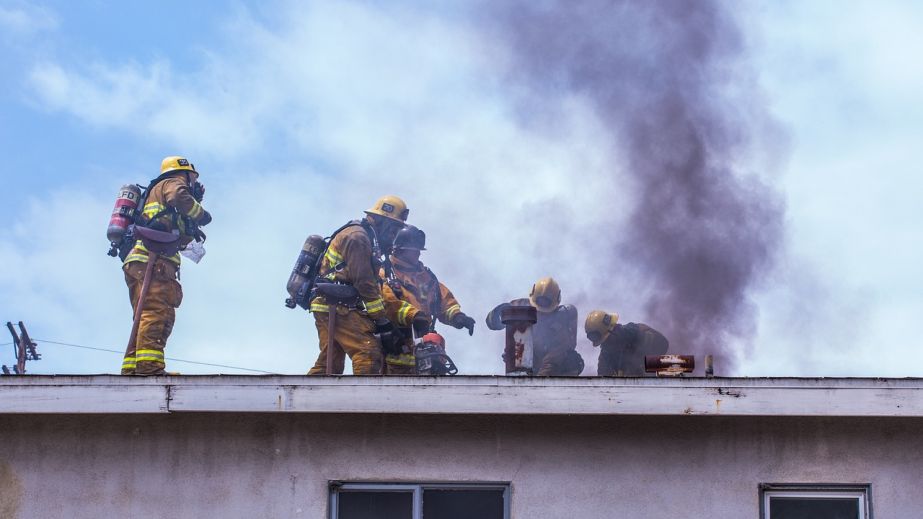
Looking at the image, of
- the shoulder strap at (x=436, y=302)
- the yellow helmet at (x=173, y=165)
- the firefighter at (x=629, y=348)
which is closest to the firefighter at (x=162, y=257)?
the yellow helmet at (x=173, y=165)

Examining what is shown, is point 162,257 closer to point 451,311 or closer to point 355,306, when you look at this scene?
point 355,306

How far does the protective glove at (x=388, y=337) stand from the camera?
9.74 m

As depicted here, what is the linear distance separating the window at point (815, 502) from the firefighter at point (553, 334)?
16.6 feet

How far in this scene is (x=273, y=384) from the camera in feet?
21.0

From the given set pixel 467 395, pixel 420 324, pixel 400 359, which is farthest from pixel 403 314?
pixel 467 395

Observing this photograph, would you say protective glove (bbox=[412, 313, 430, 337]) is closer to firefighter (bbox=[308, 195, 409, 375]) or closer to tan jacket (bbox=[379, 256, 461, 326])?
firefighter (bbox=[308, 195, 409, 375])

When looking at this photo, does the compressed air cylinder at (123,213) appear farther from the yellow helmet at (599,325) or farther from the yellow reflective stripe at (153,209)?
the yellow helmet at (599,325)

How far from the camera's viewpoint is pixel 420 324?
9953 mm

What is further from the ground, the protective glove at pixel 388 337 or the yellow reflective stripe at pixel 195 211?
the yellow reflective stripe at pixel 195 211

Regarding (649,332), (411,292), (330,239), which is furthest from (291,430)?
(649,332)

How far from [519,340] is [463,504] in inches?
63.8

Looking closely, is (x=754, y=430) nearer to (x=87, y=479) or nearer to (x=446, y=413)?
(x=446, y=413)

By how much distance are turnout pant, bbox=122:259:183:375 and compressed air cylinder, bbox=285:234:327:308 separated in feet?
2.79

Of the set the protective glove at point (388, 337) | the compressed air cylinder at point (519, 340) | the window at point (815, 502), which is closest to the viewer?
the window at point (815, 502)
